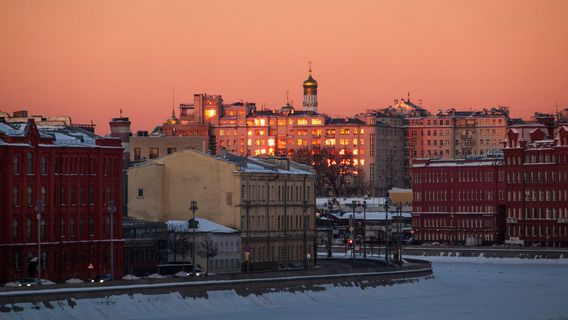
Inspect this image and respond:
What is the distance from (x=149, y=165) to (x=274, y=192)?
9.52 meters

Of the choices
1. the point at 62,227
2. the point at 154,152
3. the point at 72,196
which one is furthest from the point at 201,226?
the point at 154,152

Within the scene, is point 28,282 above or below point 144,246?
below

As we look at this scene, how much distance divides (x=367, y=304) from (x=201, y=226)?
17229mm

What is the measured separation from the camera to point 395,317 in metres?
119

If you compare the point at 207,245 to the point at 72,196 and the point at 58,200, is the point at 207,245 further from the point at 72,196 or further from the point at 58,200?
the point at 58,200

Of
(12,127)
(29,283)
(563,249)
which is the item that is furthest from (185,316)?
(563,249)

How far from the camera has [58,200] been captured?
12456 cm

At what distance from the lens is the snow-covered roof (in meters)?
141

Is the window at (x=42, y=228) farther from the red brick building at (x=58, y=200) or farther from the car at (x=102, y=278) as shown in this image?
the car at (x=102, y=278)

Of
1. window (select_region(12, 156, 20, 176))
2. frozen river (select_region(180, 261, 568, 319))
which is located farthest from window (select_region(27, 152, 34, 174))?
frozen river (select_region(180, 261, 568, 319))

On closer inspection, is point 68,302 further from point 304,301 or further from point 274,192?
point 274,192

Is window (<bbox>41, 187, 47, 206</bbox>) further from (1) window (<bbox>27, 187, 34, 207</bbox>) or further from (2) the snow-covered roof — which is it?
(2) the snow-covered roof

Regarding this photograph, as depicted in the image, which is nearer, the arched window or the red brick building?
the red brick building

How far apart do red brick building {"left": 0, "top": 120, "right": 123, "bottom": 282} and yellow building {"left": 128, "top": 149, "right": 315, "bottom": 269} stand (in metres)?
16.3
